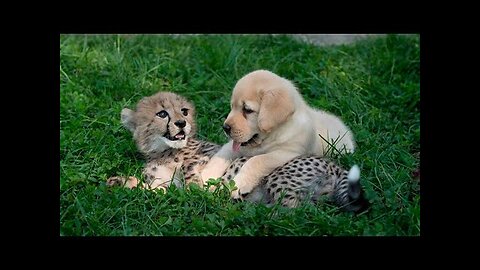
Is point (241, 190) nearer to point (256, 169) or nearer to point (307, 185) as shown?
point (256, 169)

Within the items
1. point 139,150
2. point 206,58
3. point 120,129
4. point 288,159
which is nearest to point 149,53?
point 206,58

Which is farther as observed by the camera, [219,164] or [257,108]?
[219,164]

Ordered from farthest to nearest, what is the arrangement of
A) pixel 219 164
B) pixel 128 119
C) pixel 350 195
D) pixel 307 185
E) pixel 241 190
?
pixel 128 119 → pixel 219 164 → pixel 241 190 → pixel 307 185 → pixel 350 195

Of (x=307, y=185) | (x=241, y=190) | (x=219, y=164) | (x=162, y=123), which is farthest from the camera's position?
(x=162, y=123)

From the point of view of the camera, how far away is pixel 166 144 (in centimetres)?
519

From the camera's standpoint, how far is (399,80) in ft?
23.2

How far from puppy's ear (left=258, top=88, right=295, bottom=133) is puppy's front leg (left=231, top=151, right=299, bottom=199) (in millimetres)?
180

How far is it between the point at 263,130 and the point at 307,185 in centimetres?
46

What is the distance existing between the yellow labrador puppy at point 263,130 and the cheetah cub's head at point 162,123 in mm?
288

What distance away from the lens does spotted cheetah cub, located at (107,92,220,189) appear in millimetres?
5113

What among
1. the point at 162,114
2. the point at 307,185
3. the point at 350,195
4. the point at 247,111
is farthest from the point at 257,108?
the point at 350,195

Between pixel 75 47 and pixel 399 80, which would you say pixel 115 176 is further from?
pixel 399 80

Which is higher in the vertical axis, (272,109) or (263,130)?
(272,109)

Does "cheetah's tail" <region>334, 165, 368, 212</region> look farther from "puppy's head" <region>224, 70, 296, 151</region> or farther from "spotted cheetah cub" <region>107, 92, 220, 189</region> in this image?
"spotted cheetah cub" <region>107, 92, 220, 189</region>
